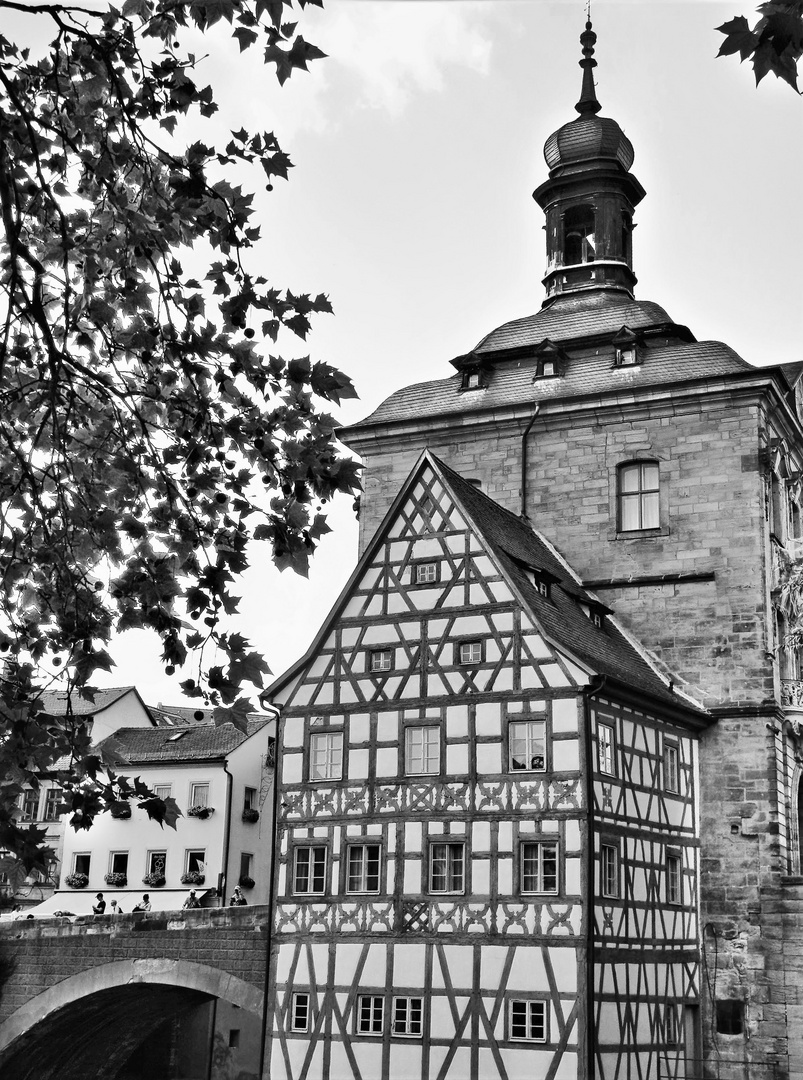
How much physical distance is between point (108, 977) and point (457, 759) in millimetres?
8942

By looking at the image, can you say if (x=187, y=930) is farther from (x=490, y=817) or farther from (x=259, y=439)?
(x=259, y=439)

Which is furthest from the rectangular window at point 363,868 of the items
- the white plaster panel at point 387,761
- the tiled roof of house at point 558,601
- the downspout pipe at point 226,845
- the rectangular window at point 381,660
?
the downspout pipe at point 226,845

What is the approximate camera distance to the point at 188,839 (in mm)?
40062

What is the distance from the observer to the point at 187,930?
90.4ft

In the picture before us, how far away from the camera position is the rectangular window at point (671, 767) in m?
26.8

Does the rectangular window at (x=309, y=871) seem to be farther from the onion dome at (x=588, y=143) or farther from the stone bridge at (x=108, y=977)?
the onion dome at (x=588, y=143)

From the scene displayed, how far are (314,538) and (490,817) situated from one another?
53.9 ft

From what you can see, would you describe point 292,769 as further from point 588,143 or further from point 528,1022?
point 588,143

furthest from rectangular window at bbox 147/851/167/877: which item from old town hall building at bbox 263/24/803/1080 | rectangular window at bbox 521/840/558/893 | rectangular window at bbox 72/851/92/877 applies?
rectangular window at bbox 521/840/558/893

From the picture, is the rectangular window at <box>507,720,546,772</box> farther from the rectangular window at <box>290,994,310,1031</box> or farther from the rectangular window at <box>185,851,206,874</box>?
the rectangular window at <box>185,851,206,874</box>

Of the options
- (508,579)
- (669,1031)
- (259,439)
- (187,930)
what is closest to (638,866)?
(669,1031)

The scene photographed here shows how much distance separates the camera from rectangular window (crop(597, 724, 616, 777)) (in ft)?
79.0

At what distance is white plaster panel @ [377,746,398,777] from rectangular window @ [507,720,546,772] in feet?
7.05

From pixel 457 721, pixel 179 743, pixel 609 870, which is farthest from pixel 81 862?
pixel 609 870
